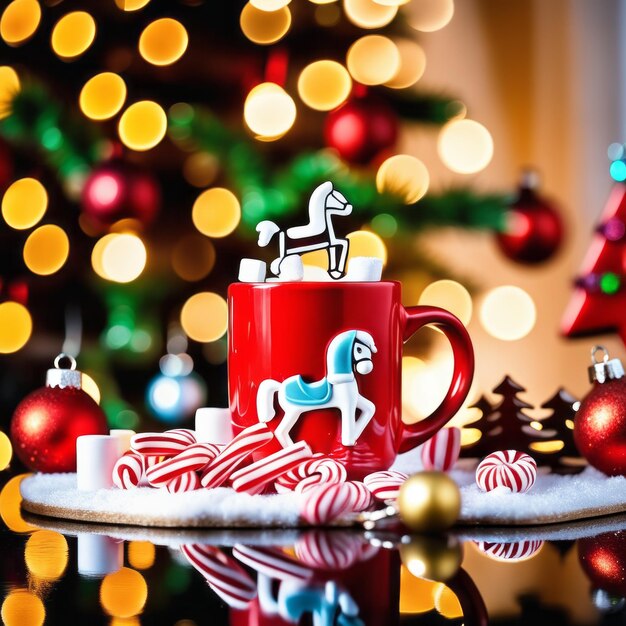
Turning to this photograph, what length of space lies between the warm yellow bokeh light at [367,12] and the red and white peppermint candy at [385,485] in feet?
4.09

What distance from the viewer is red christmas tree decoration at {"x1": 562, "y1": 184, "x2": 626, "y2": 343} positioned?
1665mm

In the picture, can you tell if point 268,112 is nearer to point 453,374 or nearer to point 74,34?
Result: point 74,34

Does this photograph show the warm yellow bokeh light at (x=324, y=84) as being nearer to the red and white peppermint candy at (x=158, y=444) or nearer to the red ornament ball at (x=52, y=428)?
the red ornament ball at (x=52, y=428)

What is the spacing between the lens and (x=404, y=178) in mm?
2057

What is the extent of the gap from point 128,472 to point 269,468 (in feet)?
0.43

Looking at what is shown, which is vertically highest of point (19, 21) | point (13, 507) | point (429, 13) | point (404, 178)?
point (429, 13)

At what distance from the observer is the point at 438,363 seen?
2229 mm

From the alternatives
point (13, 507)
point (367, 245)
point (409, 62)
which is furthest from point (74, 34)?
point (13, 507)

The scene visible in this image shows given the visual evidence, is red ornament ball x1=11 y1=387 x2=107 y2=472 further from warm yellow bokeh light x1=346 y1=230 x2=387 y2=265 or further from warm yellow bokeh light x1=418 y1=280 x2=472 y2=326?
warm yellow bokeh light x1=418 y1=280 x2=472 y2=326

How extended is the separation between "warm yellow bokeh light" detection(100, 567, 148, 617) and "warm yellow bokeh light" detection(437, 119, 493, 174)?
5.77 feet

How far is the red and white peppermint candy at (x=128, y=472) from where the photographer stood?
0.88 metres

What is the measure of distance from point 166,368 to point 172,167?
392mm

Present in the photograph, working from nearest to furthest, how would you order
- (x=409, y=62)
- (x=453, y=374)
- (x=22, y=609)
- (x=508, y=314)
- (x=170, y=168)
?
(x=22, y=609)
(x=453, y=374)
(x=170, y=168)
(x=409, y=62)
(x=508, y=314)

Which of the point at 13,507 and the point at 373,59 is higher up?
the point at 373,59
